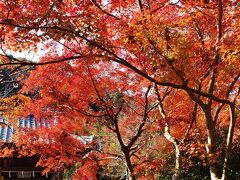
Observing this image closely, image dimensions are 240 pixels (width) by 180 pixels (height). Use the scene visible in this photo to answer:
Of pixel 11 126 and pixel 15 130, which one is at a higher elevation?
pixel 11 126

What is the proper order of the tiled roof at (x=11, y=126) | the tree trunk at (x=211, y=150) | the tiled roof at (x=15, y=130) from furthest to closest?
the tiled roof at (x=11, y=126), the tiled roof at (x=15, y=130), the tree trunk at (x=211, y=150)

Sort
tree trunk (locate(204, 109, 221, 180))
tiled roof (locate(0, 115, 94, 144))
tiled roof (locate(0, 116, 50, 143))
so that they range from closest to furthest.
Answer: tree trunk (locate(204, 109, 221, 180)) → tiled roof (locate(0, 115, 94, 144)) → tiled roof (locate(0, 116, 50, 143))

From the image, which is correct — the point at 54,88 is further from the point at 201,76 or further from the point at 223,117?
the point at 223,117

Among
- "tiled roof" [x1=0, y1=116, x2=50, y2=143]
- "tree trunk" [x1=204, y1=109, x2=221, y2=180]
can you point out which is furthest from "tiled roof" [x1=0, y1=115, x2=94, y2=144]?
"tree trunk" [x1=204, y1=109, x2=221, y2=180]

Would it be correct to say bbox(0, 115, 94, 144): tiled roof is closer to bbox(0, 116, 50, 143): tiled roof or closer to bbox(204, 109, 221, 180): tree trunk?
bbox(0, 116, 50, 143): tiled roof

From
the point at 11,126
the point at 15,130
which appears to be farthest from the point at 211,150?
the point at 11,126

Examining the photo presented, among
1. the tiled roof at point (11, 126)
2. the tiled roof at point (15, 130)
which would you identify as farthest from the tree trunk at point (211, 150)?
the tiled roof at point (11, 126)

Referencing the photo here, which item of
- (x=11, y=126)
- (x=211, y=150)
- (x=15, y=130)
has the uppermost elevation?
(x=11, y=126)

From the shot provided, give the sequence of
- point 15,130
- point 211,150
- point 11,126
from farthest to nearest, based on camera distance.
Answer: point 11,126 < point 15,130 < point 211,150

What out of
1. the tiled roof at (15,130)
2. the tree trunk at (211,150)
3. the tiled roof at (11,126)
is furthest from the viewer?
the tiled roof at (11,126)

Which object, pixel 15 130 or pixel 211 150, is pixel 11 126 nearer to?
pixel 15 130

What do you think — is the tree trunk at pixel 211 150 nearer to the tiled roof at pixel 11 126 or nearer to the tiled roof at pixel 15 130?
the tiled roof at pixel 15 130

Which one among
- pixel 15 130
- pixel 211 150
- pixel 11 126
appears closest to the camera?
pixel 211 150

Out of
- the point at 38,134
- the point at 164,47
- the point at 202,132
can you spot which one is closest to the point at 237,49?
the point at 164,47
